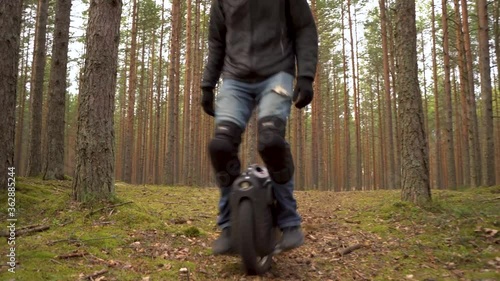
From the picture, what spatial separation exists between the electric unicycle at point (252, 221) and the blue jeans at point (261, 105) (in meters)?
0.21

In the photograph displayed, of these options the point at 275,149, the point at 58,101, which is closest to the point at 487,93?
the point at 275,149

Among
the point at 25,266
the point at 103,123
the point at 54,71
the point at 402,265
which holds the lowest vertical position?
the point at 402,265

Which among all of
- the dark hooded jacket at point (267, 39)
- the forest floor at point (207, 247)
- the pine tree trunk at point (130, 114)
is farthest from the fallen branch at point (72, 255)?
the pine tree trunk at point (130, 114)

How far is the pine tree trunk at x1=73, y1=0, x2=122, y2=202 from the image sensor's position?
4.39 m

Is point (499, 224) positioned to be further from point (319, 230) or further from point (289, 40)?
point (289, 40)

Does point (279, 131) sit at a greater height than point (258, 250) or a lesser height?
greater

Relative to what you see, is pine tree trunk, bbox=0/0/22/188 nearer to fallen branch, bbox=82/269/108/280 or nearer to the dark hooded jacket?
fallen branch, bbox=82/269/108/280

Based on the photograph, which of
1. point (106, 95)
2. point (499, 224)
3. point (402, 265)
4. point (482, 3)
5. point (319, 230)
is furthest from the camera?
point (482, 3)

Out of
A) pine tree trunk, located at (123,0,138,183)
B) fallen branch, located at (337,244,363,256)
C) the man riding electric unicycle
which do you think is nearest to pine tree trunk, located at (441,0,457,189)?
fallen branch, located at (337,244,363,256)

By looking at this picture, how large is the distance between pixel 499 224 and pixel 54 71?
34.9ft

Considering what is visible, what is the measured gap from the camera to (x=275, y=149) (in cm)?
259

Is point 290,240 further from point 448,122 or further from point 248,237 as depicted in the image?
point 448,122

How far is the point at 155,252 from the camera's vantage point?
11.2 ft

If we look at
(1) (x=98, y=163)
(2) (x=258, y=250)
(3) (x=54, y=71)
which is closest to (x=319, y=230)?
(2) (x=258, y=250)
